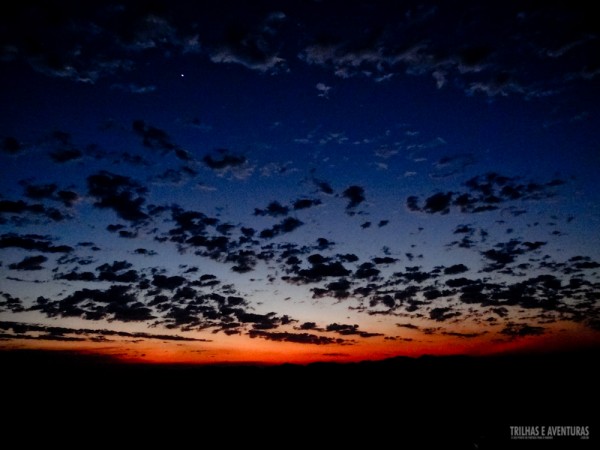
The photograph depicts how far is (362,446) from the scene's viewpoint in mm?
34531

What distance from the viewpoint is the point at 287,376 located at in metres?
90.4

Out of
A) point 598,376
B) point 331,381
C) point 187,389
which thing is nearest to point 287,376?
point 331,381

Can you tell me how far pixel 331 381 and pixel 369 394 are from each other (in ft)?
63.9

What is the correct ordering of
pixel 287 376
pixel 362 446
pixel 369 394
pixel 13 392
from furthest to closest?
pixel 287 376, pixel 369 394, pixel 13 392, pixel 362 446

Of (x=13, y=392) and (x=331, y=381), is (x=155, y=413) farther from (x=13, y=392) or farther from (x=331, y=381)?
(x=331, y=381)

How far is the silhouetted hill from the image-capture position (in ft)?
122

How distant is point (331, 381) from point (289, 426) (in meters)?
42.2

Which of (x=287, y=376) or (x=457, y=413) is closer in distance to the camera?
(x=457, y=413)

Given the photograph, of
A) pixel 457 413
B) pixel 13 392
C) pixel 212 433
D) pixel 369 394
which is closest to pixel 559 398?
pixel 457 413

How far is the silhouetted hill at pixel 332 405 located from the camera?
122 ft

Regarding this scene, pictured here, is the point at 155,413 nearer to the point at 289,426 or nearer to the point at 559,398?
the point at 289,426

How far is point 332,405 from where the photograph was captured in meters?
56.5

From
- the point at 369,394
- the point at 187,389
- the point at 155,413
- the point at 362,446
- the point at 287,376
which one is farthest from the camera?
the point at 287,376

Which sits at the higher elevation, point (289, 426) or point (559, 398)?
point (559, 398)
